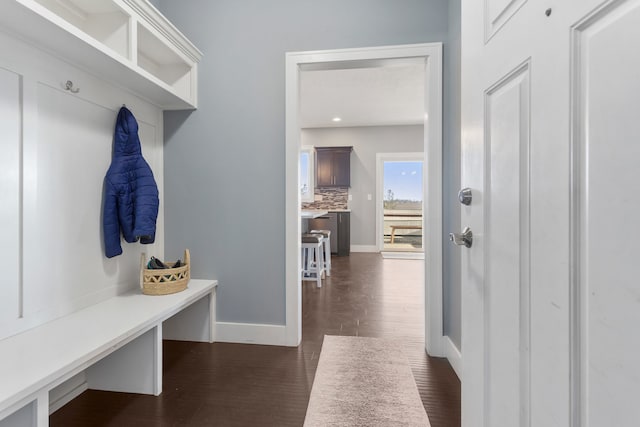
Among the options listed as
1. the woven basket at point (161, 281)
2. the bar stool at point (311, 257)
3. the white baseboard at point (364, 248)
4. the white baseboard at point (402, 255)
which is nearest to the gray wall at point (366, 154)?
the white baseboard at point (364, 248)

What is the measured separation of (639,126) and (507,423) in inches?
26.1

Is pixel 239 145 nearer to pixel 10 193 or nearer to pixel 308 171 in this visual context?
pixel 10 193

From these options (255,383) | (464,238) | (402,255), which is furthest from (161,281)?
(402,255)

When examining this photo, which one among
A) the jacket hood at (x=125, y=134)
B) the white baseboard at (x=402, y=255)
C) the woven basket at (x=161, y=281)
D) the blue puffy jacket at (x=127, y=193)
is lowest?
the white baseboard at (x=402, y=255)

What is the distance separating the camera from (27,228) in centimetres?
128

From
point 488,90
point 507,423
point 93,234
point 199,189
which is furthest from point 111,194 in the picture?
point 507,423

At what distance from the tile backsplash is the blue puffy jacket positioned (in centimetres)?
464

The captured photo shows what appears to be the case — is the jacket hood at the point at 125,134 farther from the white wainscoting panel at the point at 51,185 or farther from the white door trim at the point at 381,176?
the white door trim at the point at 381,176

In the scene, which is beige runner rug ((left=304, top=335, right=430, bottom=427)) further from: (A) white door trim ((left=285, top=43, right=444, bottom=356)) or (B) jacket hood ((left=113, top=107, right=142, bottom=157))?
(B) jacket hood ((left=113, top=107, right=142, bottom=157))

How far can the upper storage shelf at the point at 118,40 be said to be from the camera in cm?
116

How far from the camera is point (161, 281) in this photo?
1.82 m

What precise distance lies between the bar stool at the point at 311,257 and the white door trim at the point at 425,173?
1.34m

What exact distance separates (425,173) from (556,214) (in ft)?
4.96

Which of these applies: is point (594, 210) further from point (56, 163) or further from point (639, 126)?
point (56, 163)
